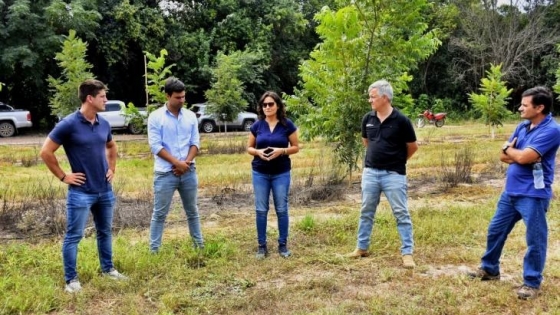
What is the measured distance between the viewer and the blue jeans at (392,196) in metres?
4.89

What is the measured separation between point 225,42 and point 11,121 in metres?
12.1

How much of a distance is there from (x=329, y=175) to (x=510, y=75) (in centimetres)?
2902

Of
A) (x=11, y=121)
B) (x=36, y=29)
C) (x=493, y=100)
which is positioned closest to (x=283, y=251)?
(x=493, y=100)

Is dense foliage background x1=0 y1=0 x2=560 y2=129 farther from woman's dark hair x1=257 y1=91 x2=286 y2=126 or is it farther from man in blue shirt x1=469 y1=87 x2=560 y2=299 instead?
man in blue shirt x1=469 y1=87 x2=560 y2=299

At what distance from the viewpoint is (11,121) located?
883 inches

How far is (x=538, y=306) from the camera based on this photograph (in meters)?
3.93

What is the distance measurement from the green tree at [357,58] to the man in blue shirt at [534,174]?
4349 millimetres

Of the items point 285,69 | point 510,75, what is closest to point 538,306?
point 285,69

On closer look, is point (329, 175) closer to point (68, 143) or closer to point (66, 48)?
point (68, 143)

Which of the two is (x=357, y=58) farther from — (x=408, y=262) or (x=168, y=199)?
(x=168, y=199)

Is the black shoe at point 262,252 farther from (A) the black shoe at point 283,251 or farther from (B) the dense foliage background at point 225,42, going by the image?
(B) the dense foliage background at point 225,42

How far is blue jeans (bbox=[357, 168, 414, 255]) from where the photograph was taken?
4.89m

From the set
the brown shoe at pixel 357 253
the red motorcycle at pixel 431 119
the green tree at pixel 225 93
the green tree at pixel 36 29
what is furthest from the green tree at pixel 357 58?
the red motorcycle at pixel 431 119

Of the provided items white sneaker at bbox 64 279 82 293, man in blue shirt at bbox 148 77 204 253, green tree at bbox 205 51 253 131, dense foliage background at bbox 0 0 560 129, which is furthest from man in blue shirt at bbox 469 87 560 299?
green tree at bbox 205 51 253 131
